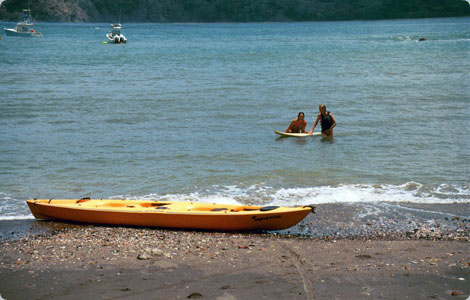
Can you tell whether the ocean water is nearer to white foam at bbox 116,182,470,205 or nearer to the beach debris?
white foam at bbox 116,182,470,205

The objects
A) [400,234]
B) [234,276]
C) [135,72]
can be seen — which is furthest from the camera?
[135,72]

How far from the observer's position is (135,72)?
42844 mm

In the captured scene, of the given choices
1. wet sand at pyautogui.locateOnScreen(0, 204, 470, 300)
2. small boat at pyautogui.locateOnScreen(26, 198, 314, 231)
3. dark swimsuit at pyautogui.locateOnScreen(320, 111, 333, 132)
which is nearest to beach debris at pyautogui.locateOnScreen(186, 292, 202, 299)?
wet sand at pyautogui.locateOnScreen(0, 204, 470, 300)

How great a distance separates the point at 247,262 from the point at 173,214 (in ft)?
7.26

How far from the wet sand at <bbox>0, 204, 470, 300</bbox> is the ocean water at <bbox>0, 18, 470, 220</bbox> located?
2192 mm

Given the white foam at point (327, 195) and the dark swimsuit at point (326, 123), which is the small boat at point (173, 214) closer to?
the white foam at point (327, 195)

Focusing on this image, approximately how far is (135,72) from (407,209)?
33760 mm

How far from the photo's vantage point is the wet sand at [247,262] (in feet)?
24.8

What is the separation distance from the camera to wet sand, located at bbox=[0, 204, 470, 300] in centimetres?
757

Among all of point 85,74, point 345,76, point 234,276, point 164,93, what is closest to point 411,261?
point 234,276

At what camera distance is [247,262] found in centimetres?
862

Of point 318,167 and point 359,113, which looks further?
point 359,113

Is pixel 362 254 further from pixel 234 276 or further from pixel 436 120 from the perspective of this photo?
pixel 436 120

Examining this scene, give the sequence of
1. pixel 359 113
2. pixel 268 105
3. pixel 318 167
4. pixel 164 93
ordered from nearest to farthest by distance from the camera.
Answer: pixel 318 167 → pixel 359 113 → pixel 268 105 → pixel 164 93
